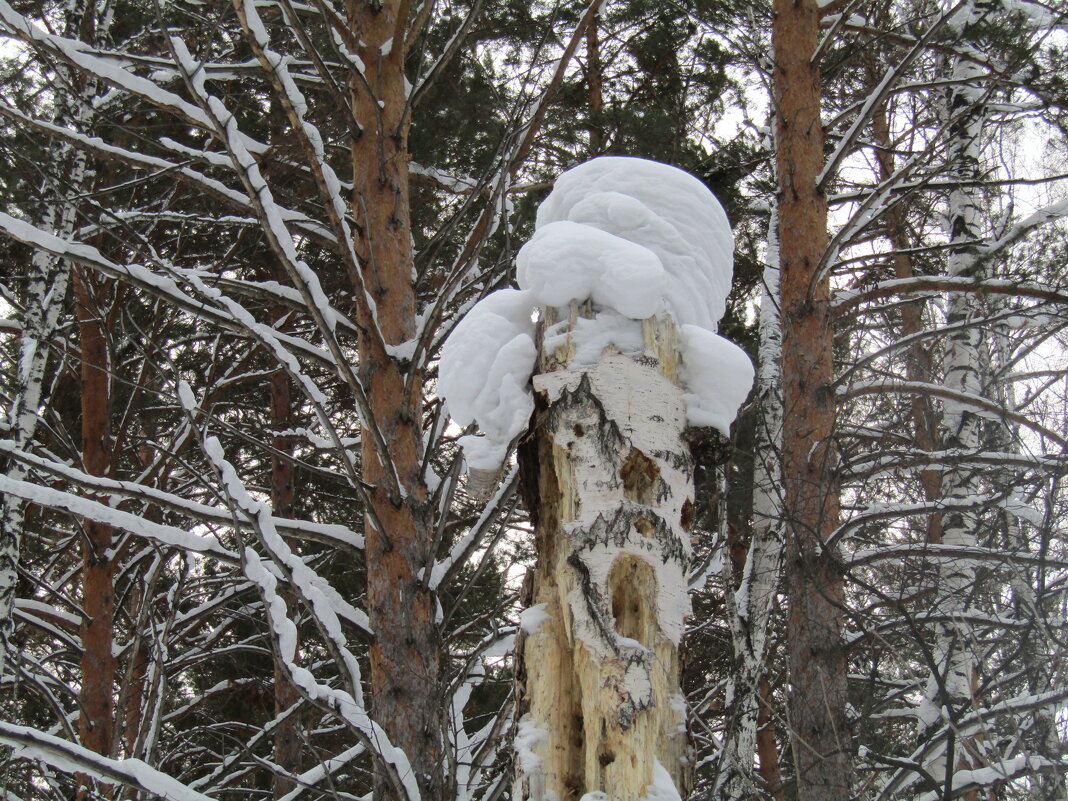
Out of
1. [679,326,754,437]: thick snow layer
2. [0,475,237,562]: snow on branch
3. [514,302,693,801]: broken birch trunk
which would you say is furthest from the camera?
[0,475,237,562]: snow on branch

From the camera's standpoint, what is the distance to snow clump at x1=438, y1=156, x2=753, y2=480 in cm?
194

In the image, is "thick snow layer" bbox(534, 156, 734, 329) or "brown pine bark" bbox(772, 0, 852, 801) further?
"brown pine bark" bbox(772, 0, 852, 801)

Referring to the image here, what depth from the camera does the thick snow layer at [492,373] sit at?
6.58 feet

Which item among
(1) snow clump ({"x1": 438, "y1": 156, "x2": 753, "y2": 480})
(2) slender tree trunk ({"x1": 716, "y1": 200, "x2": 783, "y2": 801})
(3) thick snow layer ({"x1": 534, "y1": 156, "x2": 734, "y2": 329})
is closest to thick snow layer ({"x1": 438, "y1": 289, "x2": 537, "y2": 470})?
(1) snow clump ({"x1": 438, "y1": 156, "x2": 753, "y2": 480})

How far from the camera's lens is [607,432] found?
1832 millimetres

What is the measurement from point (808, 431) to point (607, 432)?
423 cm

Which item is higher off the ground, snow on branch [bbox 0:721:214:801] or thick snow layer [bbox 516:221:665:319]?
thick snow layer [bbox 516:221:665:319]

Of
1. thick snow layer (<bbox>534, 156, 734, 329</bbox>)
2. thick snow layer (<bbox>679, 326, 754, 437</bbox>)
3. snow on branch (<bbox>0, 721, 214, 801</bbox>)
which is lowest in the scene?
snow on branch (<bbox>0, 721, 214, 801</bbox>)

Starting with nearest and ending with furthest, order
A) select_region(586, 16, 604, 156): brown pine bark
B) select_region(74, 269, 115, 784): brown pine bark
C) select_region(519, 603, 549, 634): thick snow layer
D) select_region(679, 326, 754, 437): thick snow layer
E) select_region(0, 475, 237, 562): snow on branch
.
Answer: select_region(519, 603, 549, 634): thick snow layer → select_region(679, 326, 754, 437): thick snow layer → select_region(0, 475, 237, 562): snow on branch → select_region(74, 269, 115, 784): brown pine bark → select_region(586, 16, 604, 156): brown pine bark

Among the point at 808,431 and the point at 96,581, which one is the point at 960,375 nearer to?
the point at 808,431

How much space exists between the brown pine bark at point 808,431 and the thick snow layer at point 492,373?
3.09m

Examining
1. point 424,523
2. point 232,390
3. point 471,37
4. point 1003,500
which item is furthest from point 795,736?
point 232,390

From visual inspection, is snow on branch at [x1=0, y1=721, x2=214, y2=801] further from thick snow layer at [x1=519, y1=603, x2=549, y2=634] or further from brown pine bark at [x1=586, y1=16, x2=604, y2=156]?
brown pine bark at [x1=586, y1=16, x2=604, y2=156]

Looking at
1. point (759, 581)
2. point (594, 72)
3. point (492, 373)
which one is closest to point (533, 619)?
point (492, 373)
